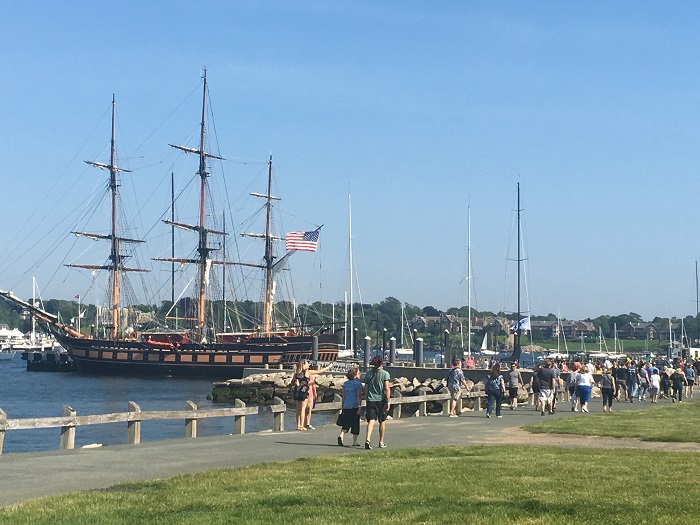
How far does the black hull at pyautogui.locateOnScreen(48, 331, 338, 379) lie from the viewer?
99938mm

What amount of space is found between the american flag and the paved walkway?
182ft

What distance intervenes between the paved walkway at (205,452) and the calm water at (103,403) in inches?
163

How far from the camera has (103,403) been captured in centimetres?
6600

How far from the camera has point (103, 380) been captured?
323ft

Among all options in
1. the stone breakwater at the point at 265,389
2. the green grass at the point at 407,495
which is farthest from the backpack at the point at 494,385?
the stone breakwater at the point at 265,389

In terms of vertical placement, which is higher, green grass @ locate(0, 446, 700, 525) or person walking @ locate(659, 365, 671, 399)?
person walking @ locate(659, 365, 671, 399)

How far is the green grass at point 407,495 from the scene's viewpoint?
428 inches

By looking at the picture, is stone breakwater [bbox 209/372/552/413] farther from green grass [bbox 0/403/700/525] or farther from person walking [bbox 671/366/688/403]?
green grass [bbox 0/403/700/525]

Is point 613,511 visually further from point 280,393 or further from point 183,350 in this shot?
point 183,350

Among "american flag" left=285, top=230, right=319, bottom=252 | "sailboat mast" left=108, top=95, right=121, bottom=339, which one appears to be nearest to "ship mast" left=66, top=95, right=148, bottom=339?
"sailboat mast" left=108, top=95, right=121, bottom=339

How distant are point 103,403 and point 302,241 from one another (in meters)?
24.2

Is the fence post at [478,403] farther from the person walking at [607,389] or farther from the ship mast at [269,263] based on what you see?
the ship mast at [269,263]

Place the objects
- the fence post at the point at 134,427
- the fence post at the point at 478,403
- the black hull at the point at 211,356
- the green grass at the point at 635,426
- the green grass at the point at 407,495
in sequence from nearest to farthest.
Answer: the green grass at the point at 407,495 < the fence post at the point at 134,427 < the green grass at the point at 635,426 < the fence post at the point at 478,403 < the black hull at the point at 211,356

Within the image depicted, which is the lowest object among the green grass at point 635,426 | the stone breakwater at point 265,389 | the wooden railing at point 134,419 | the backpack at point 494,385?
the stone breakwater at point 265,389
